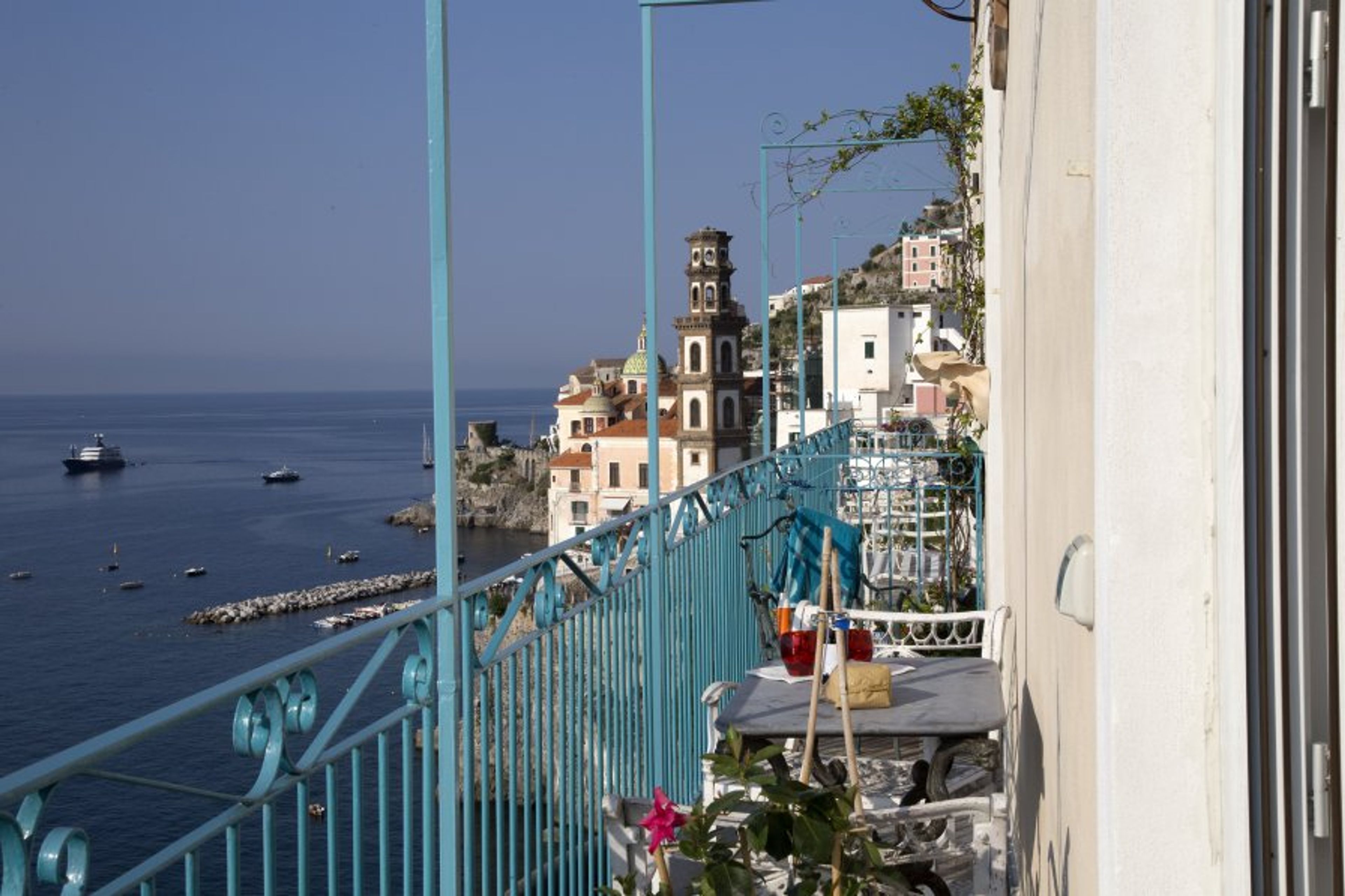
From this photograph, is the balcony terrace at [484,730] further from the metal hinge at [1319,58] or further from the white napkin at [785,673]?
the metal hinge at [1319,58]

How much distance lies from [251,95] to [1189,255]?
3018 millimetres

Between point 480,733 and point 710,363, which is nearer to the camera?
point 480,733

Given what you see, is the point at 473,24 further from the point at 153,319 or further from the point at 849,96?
the point at 849,96

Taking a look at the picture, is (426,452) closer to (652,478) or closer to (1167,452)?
(652,478)

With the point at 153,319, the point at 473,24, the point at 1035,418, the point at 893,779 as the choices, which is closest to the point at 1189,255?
the point at 1035,418

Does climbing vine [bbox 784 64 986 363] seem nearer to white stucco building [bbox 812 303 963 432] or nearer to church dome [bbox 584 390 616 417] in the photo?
white stucco building [bbox 812 303 963 432]

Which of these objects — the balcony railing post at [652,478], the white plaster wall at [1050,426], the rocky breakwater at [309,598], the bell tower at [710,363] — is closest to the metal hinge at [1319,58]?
the white plaster wall at [1050,426]

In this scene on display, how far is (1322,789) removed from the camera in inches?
57.6

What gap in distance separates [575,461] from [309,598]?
18.1m

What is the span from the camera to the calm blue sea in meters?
6.38

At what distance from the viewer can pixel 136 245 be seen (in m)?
3.55

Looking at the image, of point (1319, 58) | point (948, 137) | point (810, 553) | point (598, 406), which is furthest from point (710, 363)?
point (1319, 58)

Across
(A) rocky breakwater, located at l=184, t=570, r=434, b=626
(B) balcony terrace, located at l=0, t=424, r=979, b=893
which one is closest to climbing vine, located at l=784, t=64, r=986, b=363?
(B) balcony terrace, located at l=0, t=424, r=979, b=893

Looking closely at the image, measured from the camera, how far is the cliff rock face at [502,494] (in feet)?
287
